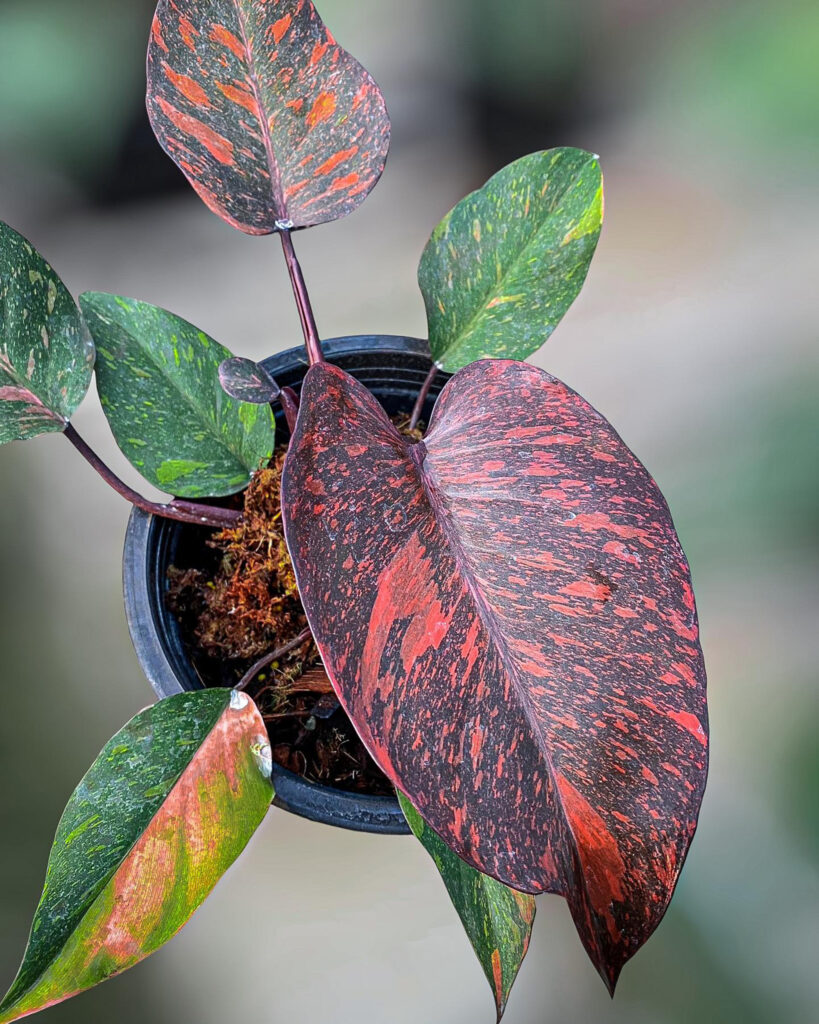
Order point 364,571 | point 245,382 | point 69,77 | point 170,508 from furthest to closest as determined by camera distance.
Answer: point 69,77
point 170,508
point 245,382
point 364,571

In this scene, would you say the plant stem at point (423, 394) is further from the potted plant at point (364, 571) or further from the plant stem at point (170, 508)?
the plant stem at point (170, 508)

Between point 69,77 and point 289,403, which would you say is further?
point 69,77

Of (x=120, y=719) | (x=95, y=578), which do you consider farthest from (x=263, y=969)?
A: (x=95, y=578)

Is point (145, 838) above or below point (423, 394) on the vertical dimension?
below

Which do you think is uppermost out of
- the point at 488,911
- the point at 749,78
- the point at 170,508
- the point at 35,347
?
the point at 749,78

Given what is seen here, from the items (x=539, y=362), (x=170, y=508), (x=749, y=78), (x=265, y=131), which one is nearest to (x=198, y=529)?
(x=170, y=508)

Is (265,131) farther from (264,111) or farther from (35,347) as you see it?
(35,347)

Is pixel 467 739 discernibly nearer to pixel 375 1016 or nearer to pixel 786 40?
pixel 375 1016
